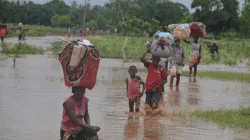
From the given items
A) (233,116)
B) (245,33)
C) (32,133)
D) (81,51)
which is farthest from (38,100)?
(245,33)

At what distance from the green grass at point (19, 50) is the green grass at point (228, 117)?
57.6ft

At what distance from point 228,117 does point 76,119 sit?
4993 mm

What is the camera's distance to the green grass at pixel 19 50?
26.8 meters

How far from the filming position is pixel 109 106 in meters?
11.4

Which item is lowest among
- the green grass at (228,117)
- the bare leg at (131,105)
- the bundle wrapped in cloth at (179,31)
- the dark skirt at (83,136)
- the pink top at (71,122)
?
the green grass at (228,117)

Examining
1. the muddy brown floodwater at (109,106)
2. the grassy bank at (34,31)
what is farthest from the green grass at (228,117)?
the grassy bank at (34,31)

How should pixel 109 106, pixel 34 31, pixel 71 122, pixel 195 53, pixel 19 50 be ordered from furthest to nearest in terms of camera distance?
pixel 34 31 < pixel 19 50 < pixel 195 53 < pixel 109 106 < pixel 71 122

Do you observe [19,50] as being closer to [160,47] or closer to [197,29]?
[197,29]

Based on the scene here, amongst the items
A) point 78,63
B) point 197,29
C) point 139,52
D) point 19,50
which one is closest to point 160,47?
point 78,63

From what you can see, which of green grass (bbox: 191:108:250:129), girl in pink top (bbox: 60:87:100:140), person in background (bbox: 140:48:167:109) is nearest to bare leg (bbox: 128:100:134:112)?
person in background (bbox: 140:48:167:109)

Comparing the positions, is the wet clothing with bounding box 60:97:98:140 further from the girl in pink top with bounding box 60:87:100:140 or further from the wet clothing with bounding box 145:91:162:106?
the wet clothing with bounding box 145:91:162:106

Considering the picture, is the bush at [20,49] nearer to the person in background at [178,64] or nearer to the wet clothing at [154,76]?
the person in background at [178,64]

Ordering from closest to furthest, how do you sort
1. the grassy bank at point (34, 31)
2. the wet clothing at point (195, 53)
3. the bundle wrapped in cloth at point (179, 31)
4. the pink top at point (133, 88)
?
1. the pink top at point (133, 88)
2. the bundle wrapped in cloth at point (179, 31)
3. the wet clothing at point (195, 53)
4. the grassy bank at point (34, 31)

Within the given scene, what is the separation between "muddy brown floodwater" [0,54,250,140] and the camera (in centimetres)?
860
